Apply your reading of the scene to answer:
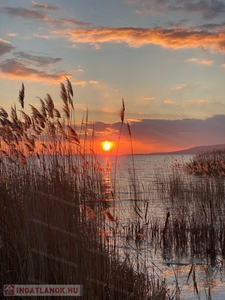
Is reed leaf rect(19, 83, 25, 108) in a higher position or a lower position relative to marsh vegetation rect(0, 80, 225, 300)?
higher

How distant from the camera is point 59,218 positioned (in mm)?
3635

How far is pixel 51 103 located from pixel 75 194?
44.6 inches

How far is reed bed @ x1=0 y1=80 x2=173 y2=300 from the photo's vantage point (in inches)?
141

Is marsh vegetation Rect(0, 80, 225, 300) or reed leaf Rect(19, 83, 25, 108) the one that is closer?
marsh vegetation Rect(0, 80, 225, 300)

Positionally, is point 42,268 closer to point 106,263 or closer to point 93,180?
point 106,263

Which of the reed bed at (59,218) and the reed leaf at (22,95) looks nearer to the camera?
the reed bed at (59,218)

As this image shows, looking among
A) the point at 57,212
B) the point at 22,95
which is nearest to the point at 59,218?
the point at 57,212

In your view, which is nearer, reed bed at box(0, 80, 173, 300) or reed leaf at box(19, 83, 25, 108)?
reed bed at box(0, 80, 173, 300)

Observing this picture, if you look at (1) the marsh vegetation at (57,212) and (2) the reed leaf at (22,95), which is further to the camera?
(2) the reed leaf at (22,95)

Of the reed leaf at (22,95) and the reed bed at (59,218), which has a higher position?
the reed leaf at (22,95)

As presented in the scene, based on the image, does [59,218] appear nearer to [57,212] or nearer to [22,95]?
[57,212]

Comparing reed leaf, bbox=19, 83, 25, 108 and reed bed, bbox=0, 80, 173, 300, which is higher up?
reed leaf, bbox=19, 83, 25, 108

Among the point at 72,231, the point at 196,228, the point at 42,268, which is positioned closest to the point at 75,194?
the point at 72,231

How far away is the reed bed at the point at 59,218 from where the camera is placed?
3.57 metres
